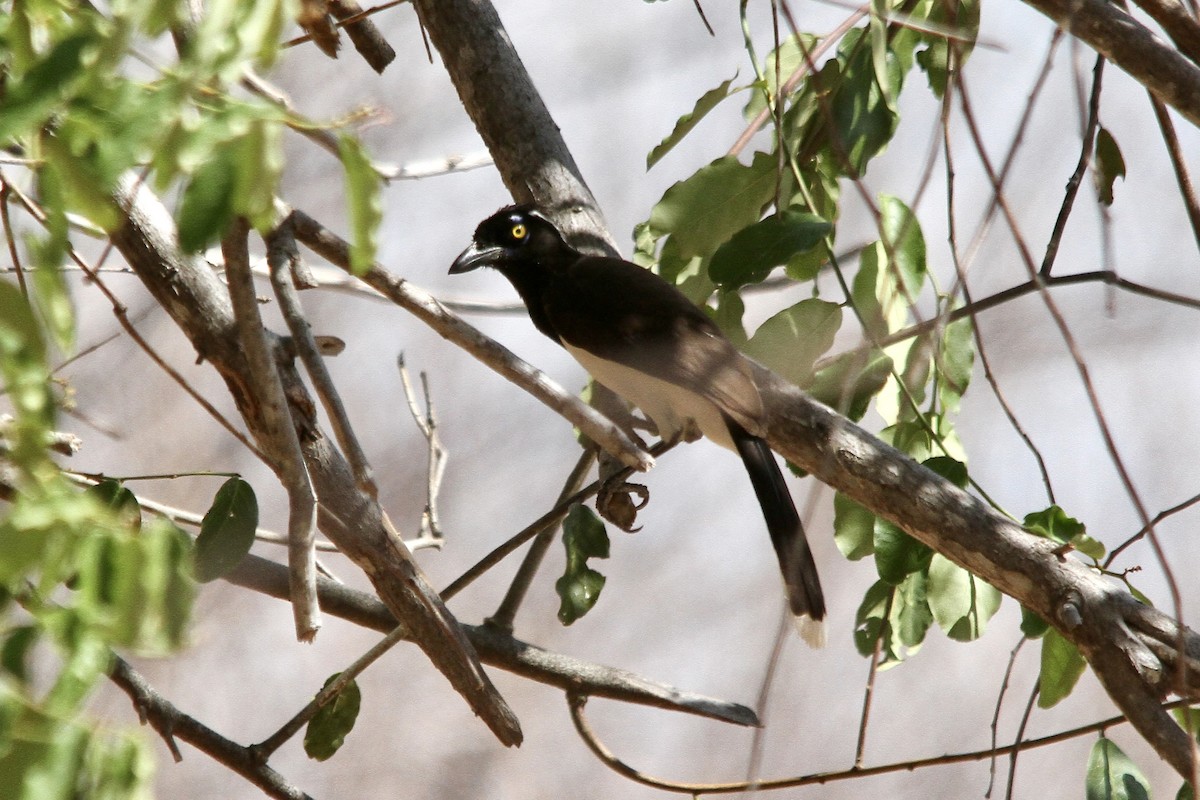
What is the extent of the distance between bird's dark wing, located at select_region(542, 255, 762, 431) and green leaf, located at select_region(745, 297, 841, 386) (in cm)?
71

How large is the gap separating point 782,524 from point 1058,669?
0.99 m

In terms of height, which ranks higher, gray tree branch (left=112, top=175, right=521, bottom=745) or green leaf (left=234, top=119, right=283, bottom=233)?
gray tree branch (left=112, top=175, right=521, bottom=745)

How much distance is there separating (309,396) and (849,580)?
205 inches

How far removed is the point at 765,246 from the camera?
2.37m

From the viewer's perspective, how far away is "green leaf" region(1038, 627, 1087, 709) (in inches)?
96.7

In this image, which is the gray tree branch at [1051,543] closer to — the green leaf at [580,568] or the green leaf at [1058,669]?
the green leaf at [1058,669]

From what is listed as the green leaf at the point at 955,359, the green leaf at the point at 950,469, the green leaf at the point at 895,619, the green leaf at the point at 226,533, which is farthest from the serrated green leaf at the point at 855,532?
the green leaf at the point at 226,533

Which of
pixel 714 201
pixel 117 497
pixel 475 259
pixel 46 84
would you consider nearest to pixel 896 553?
pixel 714 201

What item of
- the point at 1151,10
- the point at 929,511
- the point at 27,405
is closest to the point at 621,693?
the point at 929,511

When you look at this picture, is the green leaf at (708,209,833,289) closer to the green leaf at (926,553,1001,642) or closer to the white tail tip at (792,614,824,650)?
the green leaf at (926,553,1001,642)

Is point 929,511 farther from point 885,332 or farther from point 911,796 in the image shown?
point 911,796

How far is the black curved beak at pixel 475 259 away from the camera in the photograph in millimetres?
4059

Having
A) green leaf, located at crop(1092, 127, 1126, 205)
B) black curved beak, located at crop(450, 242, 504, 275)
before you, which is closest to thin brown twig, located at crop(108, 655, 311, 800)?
black curved beak, located at crop(450, 242, 504, 275)

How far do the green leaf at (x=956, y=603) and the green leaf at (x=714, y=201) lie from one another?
34.4 inches
